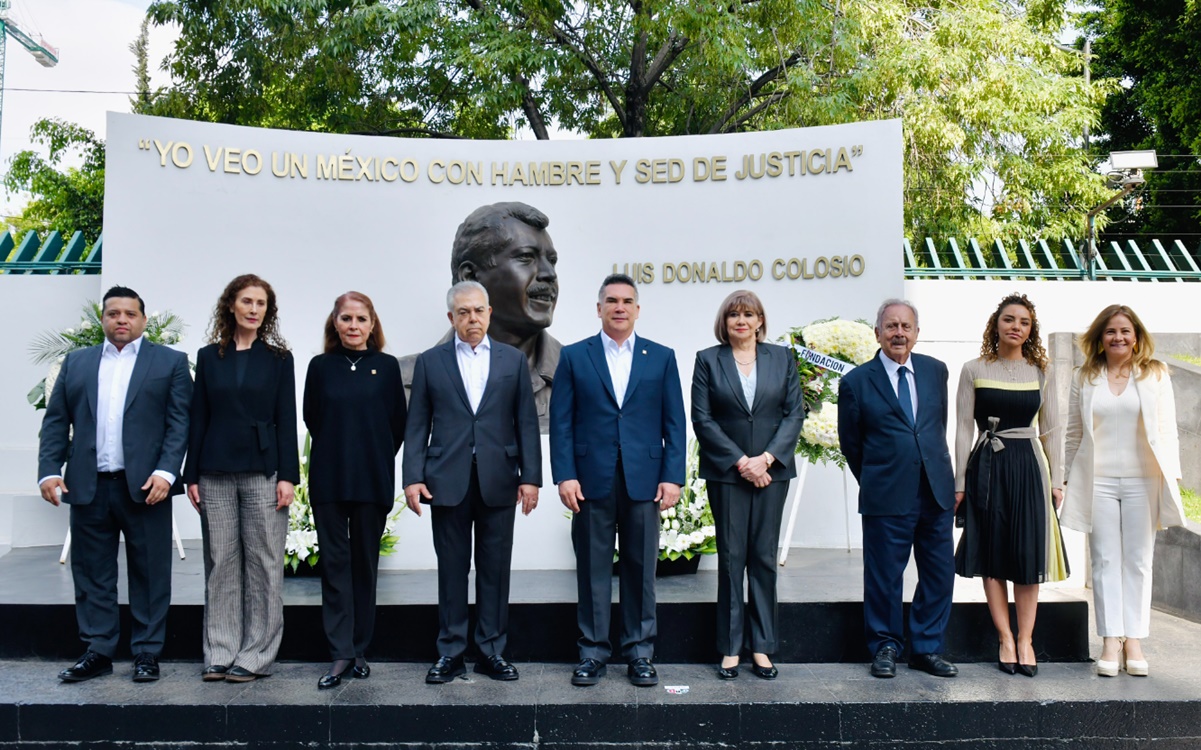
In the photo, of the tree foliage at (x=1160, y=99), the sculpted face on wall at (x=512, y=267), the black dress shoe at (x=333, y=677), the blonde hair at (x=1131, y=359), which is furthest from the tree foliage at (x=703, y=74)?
the black dress shoe at (x=333, y=677)

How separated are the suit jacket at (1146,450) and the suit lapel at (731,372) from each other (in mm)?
1322

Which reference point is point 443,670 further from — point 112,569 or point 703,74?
point 703,74

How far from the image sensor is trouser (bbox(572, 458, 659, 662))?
343cm

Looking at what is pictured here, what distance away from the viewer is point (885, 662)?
3.50 m

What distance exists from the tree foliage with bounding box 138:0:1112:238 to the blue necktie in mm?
6692

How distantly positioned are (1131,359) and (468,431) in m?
2.53

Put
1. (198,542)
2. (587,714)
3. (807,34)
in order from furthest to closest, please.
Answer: (807,34)
(198,542)
(587,714)

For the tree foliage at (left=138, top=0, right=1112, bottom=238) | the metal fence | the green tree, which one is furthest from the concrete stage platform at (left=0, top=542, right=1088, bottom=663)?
the green tree

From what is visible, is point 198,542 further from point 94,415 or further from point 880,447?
point 880,447

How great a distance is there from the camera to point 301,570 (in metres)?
4.35

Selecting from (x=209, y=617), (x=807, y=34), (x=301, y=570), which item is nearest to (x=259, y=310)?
(x=209, y=617)

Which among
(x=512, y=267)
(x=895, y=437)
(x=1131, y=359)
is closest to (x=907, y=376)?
(x=895, y=437)

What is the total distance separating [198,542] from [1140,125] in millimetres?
18813

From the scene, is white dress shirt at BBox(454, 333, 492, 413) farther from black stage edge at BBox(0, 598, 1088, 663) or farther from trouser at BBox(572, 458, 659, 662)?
black stage edge at BBox(0, 598, 1088, 663)
